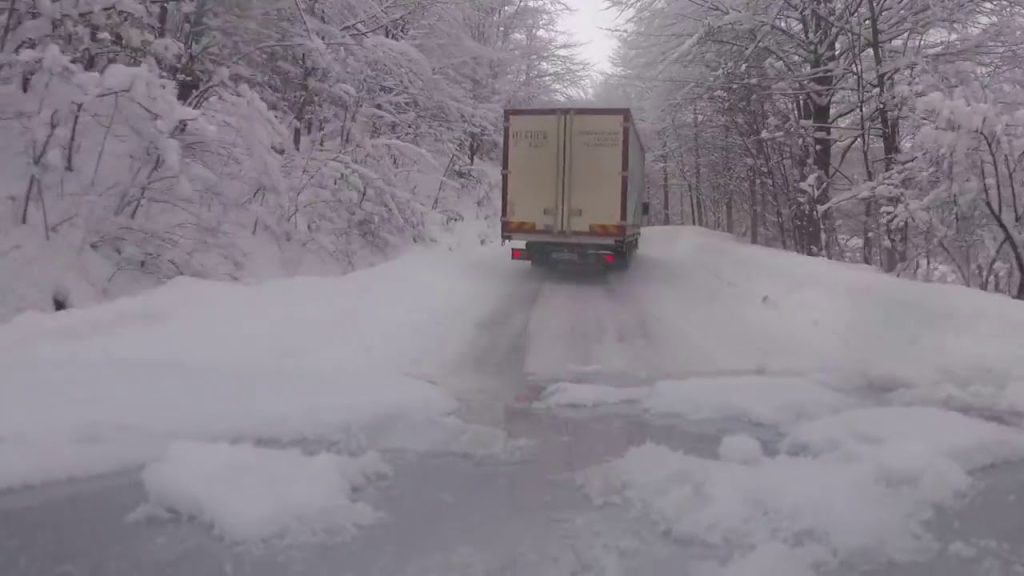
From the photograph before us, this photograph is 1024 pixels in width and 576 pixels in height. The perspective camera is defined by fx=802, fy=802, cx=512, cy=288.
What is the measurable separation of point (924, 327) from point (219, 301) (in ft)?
25.0

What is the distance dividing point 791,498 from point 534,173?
37.1ft

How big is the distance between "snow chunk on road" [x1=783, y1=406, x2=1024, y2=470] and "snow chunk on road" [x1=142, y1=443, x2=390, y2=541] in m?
2.72

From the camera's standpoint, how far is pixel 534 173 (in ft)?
48.8

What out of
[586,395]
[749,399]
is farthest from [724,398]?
[586,395]

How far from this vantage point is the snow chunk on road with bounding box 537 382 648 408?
6262 millimetres

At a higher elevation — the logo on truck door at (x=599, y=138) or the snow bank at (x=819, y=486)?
the logo on truck door at (x=599, y=138)

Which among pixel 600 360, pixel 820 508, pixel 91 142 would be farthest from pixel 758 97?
pixel 820 508

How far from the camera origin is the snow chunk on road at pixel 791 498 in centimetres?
370

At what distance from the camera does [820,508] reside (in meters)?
3.97

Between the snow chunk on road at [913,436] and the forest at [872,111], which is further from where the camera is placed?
the forest at [872,111]

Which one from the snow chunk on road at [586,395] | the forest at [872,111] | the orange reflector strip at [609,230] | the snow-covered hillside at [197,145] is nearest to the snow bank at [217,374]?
the snow chunk on road at [586,395]

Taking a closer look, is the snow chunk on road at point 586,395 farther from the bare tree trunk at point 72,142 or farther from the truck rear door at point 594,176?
the truck rear door at point 594,176

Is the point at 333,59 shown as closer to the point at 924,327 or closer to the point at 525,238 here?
the point at 525,238

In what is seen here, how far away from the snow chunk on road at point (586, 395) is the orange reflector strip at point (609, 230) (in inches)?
316
